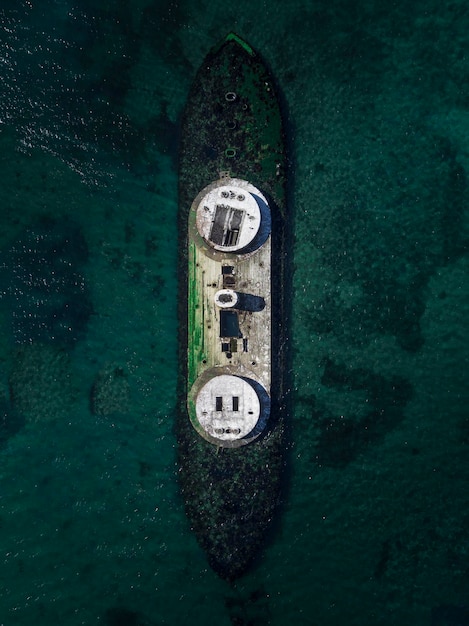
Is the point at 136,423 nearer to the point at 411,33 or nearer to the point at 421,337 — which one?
the point at 421,337

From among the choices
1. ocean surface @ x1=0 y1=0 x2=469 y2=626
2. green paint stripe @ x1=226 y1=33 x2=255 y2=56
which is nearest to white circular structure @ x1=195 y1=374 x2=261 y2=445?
ocean surface @ x1=0 y1=0 x2=469 y2=626

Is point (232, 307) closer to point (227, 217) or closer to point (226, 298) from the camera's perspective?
point (226, 298)

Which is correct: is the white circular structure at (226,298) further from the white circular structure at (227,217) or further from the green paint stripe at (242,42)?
the green paint stripe at (242,42)

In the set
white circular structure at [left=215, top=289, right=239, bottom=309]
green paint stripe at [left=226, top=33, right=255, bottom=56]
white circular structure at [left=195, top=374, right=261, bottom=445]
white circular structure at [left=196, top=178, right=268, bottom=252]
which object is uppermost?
green paint stripe at [left=226, top=33, right=255, bottom=56]

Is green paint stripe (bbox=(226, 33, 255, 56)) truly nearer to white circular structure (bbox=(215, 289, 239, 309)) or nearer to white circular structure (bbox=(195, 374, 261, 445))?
white circular structure (bbox=(215, 289, 239, 309))

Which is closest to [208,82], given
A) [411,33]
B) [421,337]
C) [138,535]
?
[411,33]

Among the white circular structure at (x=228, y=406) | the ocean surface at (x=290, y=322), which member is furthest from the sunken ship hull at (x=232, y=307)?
the ocean surface at (x=290, y=322)
